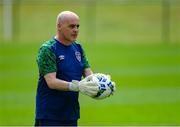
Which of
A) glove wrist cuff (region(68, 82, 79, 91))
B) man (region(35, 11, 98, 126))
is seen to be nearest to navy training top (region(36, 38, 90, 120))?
man (region(35, 11, 98, 126))

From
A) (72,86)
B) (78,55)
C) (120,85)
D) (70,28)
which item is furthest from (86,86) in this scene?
(120,85)

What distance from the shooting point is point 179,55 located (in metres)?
32.7

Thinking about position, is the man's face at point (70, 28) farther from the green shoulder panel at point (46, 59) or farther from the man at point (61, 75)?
the green shoulder panel at point (46, 59)

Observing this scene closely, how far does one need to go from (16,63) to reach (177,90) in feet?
28.7

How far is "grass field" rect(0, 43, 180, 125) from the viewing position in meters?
18.0

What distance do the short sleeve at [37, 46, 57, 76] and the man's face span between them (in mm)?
267

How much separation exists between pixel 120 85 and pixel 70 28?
1479 cm

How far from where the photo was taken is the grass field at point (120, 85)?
1800cm

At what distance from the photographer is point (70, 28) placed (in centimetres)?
959

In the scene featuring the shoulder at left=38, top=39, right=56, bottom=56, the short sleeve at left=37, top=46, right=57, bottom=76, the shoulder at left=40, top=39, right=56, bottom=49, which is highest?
the shoulder at left=40, top=39, right=56, bottom=49

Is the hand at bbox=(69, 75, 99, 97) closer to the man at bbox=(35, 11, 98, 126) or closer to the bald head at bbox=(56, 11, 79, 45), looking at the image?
the man at bbox=(35, 11, 98, 126)

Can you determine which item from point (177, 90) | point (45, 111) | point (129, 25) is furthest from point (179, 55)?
point (45, 111)

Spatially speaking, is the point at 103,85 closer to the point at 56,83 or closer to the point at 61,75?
the point at 61,75

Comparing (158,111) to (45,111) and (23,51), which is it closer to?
(45,111)
